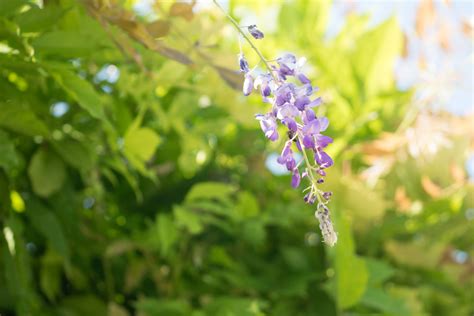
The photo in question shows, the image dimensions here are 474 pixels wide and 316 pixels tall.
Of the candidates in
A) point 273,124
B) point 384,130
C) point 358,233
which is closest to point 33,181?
point 273,124

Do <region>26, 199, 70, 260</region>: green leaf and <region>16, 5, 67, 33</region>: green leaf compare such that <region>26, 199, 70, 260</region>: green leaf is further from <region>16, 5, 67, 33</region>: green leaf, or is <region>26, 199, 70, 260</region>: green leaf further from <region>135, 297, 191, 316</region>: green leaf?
<region>16, 5, 67, 33</region>: green leaf

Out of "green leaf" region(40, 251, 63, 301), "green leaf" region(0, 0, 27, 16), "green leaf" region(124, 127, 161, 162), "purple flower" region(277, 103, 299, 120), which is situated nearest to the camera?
"purple flower" region(277, 103, 299, 120)

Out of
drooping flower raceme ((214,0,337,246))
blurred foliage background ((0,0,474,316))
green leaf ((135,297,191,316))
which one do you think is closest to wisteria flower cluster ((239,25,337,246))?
drooping flower raceme ((214,0,337,246))

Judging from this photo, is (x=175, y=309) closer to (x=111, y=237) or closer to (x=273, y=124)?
(x=111, y=237)

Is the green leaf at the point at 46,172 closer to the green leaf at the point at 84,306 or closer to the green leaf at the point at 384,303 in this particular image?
the green leaf at the point at 84,306

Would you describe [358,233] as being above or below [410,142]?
below

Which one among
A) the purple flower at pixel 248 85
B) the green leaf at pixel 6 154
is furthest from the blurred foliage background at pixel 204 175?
the purple flower at pixel 248 85

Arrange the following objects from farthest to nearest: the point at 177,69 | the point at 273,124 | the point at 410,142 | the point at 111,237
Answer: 1. the point at 410,142
2. the point at 111,237
3. the point at 177,69
4. the point at 273,124

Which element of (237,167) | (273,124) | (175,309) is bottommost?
(175,309)

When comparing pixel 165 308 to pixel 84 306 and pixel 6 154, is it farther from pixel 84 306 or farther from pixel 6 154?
pixel 6 154
